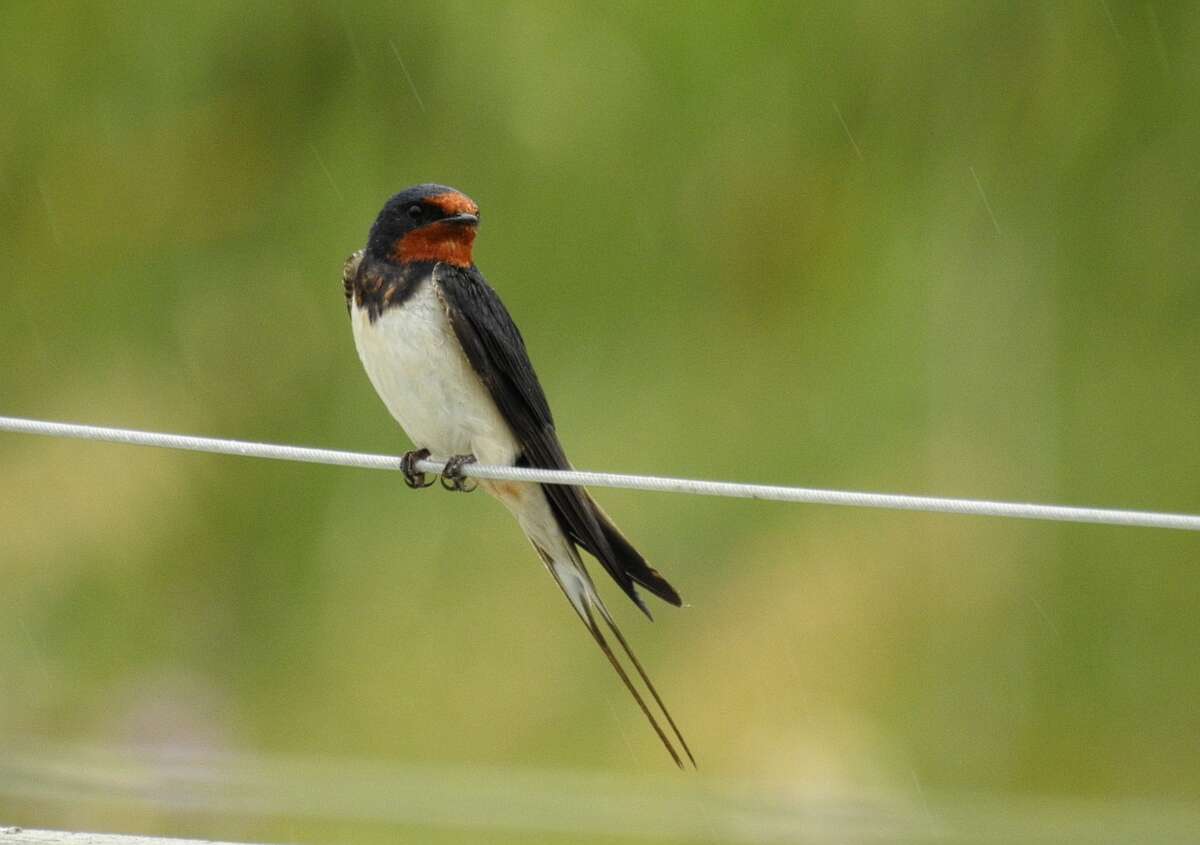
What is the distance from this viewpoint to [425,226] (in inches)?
89.7

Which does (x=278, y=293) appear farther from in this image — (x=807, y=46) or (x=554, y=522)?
(x=554, y=522)

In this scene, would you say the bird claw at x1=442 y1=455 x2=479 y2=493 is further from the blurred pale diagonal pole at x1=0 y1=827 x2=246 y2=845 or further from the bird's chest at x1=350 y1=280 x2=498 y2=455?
the blurred pale diagonal pole at x1=0 y1=827 x2=246 y2=845

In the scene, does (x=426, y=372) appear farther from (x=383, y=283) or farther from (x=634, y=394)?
(x=634, y=394)

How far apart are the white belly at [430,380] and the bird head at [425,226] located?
0.07 metres

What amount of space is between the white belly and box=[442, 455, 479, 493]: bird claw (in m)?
0.04

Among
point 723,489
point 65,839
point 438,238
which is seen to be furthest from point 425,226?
point 65,839

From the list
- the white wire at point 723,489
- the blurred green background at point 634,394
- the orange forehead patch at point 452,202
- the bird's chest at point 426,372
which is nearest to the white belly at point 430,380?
the bird's chest at point 426,372

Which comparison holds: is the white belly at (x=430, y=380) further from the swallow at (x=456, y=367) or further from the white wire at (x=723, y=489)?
the white wire at (x=723, y=489)

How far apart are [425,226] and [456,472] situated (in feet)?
1.14

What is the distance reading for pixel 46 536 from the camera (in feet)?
19.1

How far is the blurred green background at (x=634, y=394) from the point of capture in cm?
556

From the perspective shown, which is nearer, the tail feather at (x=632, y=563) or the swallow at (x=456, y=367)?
the tail feather at (x=632, y=563)

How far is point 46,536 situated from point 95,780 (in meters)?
1.14

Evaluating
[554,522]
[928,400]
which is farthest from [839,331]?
[554,522]
